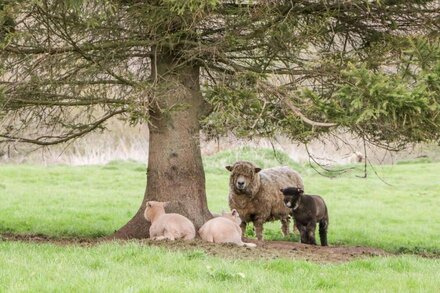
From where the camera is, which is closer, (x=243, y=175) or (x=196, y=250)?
(x=196, y=250)

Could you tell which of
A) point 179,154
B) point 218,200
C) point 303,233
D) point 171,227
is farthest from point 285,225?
point 218,200

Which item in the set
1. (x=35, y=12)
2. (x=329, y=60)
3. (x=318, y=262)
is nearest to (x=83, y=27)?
(x=35, y=12)

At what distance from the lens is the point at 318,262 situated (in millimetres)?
10250

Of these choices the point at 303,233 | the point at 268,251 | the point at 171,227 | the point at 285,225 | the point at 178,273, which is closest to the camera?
the point at 178,273

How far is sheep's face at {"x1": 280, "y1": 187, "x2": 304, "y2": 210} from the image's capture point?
13.4 metres

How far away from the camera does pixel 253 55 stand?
1274 cm

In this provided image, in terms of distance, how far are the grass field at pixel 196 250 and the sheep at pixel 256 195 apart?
1.36m

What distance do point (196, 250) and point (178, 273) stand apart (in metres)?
1.54

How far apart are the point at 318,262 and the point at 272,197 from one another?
4.69 metres

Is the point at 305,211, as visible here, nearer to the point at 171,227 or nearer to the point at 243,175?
the point at 243,175

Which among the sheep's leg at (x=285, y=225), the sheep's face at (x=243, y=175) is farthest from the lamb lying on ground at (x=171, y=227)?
the sheep's leg at (x=285, y=225)

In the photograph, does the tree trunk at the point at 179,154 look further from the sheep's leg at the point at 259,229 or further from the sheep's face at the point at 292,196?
the sheep's leg at the point at 259,229

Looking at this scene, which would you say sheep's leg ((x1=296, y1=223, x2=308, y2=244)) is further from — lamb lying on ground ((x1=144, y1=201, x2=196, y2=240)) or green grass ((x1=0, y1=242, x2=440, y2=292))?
green grass ((x1=0, y1=242, x2=440, y2=292))

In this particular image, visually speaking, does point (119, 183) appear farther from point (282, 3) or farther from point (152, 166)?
point (282, 3)
